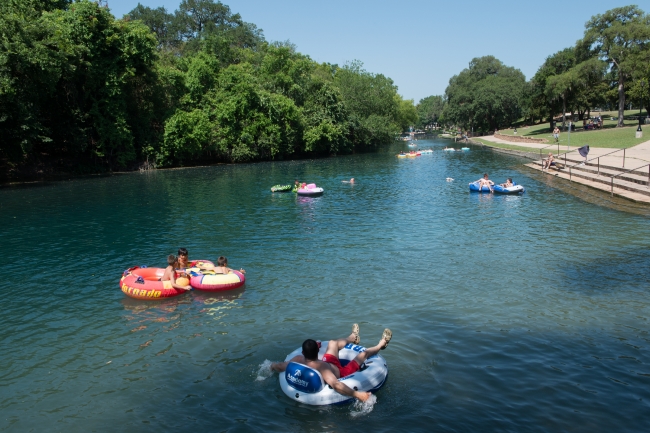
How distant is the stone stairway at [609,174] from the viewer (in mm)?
27422

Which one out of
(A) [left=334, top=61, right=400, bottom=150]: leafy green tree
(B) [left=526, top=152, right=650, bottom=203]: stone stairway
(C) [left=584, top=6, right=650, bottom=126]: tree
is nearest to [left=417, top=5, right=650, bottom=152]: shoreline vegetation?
(C) [left=584, top=6, right=650, bottom=126]: tree

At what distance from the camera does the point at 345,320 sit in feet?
39.5

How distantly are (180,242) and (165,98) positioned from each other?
4098 centimetres

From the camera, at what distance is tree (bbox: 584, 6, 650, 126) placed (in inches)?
2494

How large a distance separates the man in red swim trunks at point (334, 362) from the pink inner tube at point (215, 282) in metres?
5.13

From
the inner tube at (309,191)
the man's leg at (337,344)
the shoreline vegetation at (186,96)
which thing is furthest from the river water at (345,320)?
the shoreline vegetation at (186,96)

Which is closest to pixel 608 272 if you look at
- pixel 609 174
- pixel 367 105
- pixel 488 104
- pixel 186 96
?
pixel 609 174

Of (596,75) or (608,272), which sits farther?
(596,75)

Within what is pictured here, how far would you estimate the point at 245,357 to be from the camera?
10.4 m

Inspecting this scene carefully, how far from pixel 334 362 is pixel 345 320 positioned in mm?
2882

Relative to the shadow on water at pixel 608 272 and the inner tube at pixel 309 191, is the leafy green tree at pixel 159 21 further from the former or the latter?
the shadow on water at pixel 608 272

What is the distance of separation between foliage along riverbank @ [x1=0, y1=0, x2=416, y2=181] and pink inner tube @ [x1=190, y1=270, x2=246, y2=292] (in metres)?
31.2

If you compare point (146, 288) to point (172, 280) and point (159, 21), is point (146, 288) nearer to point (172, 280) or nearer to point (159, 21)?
point (172, 280)

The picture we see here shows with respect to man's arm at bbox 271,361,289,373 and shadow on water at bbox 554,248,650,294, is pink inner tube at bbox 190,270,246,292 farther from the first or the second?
shadow on water at bbox 554,248,650,294
